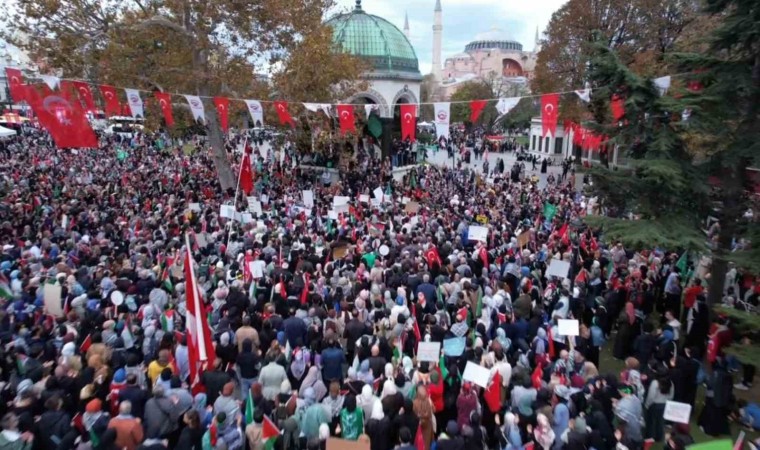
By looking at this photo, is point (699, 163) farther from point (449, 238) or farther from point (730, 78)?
point (449, 238)

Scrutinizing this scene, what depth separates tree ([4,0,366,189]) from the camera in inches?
693

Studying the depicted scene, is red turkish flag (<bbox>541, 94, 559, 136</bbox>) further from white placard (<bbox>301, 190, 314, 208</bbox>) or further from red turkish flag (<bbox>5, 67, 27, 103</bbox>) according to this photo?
red turkish flag (<bbox>5, 67, 27, 103</bbox>)

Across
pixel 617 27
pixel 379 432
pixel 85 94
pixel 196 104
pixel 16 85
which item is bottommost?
pixel 379 432

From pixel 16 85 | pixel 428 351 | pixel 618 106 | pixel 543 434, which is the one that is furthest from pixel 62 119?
pixel 543 434

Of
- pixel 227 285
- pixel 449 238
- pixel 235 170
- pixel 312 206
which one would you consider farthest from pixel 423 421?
pixel 235 170

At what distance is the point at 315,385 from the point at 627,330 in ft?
19.4

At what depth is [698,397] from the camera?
327 inches

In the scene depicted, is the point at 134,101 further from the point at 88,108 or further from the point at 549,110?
the point at 549,110

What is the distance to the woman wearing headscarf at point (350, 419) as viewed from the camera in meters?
5.83

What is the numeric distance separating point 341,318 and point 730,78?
7341mm

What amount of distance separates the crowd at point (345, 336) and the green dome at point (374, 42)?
16080 mm

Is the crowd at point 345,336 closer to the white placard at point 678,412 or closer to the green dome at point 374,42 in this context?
the white placard at point 678,412

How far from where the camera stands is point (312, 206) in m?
16.6

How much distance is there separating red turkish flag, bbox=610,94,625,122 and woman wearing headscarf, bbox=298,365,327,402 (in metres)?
6.80
